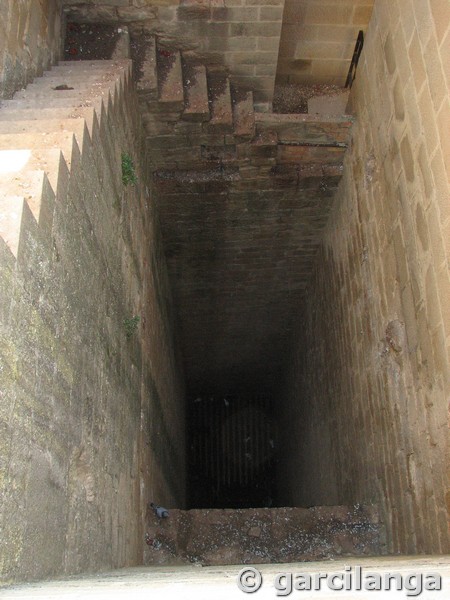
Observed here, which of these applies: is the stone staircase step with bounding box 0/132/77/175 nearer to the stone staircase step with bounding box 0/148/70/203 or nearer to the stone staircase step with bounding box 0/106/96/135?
the stone staircase step with bounding box 0/148/70/203

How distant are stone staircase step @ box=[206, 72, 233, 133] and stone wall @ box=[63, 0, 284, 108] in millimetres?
156

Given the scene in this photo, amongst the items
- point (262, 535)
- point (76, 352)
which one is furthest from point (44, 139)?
point (262, 535)

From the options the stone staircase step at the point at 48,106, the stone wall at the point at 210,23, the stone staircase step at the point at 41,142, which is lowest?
the stone staircase step at the point at 41,142

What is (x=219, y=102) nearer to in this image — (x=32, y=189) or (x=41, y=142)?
(x=41, y=142)

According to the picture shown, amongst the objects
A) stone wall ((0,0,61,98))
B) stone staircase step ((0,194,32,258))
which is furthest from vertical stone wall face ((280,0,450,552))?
stone wall ((0,0,61,98))

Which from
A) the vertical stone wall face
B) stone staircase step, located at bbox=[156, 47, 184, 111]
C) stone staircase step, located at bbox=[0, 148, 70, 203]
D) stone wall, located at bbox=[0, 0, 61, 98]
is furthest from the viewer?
stone staircase step, located at bbox=[156, 47, 184, 111]

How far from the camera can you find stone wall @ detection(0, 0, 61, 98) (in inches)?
141

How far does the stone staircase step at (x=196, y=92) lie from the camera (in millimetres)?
5142

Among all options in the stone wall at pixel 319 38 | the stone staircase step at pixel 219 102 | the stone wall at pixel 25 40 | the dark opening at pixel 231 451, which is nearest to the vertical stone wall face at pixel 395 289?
the stone wall at pixel 319 38

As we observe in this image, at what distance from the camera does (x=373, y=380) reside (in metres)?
4.85

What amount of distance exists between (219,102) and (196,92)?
0.87ft

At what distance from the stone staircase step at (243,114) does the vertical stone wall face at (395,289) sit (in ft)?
3.29

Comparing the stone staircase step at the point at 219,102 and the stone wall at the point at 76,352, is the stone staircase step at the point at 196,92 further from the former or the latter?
the stone wall at the point at 76,352

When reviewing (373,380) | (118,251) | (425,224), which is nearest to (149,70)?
(118,251)
